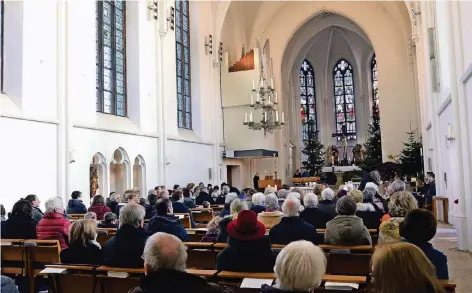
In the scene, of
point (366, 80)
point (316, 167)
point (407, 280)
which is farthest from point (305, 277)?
point (366, 80)

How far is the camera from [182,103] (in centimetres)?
1794

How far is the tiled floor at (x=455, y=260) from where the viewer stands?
5.37 m

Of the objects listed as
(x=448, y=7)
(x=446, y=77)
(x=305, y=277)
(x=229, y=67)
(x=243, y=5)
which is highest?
(x=243, y=5)

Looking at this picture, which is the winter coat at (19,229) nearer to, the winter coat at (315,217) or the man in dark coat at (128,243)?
the man in dark coat at (128,243)

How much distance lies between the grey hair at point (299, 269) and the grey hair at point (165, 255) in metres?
0.68

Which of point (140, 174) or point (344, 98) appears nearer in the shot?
point (140, 174)

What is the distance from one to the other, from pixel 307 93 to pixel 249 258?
2836 centimetres

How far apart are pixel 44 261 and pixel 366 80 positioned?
27.8 m

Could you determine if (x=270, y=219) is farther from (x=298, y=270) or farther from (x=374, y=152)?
(x=374, y=152)

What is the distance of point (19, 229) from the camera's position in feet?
18.3

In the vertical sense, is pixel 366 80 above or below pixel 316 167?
above

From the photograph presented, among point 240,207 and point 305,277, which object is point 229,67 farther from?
point 305,277

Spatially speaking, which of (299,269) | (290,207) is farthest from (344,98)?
(299,269)

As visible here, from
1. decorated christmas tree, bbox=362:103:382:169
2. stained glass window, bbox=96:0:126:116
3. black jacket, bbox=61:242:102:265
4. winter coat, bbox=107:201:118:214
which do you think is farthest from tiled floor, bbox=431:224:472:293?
decorated christmas tree, bbox=362:103:382:169
